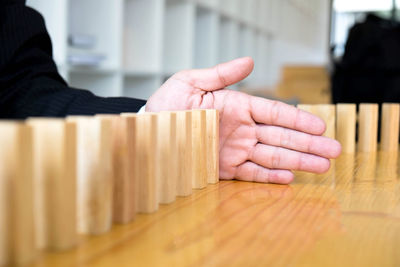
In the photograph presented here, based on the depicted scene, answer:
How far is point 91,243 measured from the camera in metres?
0.42

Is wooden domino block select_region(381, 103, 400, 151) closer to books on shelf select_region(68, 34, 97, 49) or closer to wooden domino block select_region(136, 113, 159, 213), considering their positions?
wooden domino block select_region(136, 113, 159, 213)

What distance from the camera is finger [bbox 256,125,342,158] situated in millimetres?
732

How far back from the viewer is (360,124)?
1.28 m

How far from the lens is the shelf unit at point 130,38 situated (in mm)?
2074

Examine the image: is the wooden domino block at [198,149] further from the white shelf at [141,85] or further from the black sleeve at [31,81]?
the white shelf at [141,85]

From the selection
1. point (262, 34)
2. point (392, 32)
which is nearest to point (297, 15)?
point (262, 34)

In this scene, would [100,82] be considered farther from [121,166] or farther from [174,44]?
[121,166]

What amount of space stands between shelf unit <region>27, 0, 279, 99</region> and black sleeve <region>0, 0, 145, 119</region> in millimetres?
1041

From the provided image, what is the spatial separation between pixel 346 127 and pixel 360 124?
0.25 ft

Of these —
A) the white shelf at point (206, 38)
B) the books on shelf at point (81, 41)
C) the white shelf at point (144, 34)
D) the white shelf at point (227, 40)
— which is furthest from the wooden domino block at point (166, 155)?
the white shelf at point (227, 40)

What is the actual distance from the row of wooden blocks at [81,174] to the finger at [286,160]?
0.18 metres

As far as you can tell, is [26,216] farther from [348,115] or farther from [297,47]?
[297,47]

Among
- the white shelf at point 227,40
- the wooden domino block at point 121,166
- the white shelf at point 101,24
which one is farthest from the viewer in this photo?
the white shelf at point 227,40

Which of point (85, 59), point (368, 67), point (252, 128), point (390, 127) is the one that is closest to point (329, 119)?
point (390, 127)
